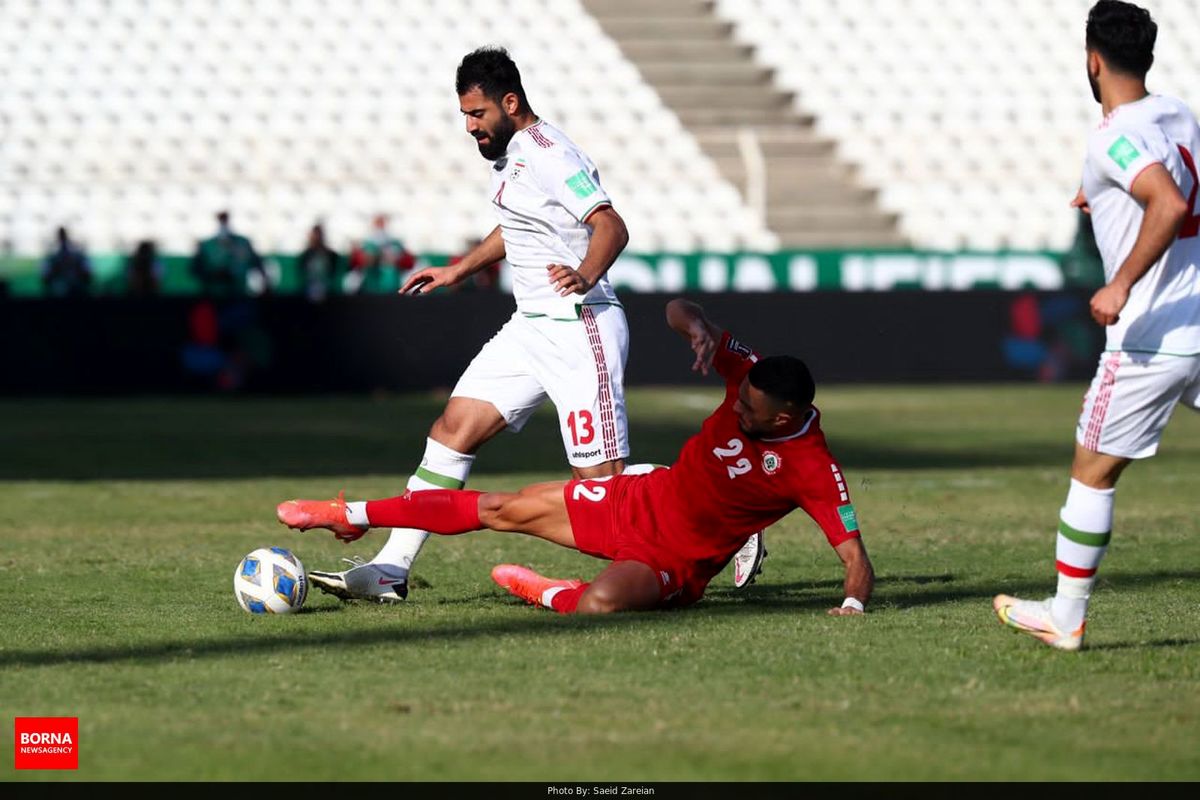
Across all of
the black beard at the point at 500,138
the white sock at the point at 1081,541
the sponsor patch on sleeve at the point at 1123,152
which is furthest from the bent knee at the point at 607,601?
the sponsor patch on sleeve at the point at 1123,152

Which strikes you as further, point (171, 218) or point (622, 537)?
point (171, 218)

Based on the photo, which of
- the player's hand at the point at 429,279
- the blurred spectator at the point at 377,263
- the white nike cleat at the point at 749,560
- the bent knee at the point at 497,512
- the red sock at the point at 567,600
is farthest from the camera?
the blurred spectator at the point at 377,263

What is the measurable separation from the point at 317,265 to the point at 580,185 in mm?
14797

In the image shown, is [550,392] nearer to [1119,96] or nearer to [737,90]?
[1119,96]

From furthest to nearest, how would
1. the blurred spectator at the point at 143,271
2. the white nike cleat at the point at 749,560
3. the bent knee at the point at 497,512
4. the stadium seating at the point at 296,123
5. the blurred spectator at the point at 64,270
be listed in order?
the stadium seating at the point at 296,123
the blurred spectator at the point at 64,270
the blurred spectator at the point at 143,271
the white nike cleat at the point at 749,560
the bent knee at the point at 497,512

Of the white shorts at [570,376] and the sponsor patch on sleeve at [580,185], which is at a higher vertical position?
the sponsor patch on sleeve at [580,185]

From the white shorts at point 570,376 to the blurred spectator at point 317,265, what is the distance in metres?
14.3

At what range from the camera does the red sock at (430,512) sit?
6.80m

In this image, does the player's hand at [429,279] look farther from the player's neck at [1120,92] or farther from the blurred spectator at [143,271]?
the blurred spectator at [143,271]

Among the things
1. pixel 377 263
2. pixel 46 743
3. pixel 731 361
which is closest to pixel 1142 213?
pixel 731 361

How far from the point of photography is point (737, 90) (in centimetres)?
2750

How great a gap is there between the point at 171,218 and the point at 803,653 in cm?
1891

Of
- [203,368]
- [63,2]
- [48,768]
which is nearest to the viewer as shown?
[48,768]

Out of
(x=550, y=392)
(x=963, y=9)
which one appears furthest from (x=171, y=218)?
(x=550, y=392)
